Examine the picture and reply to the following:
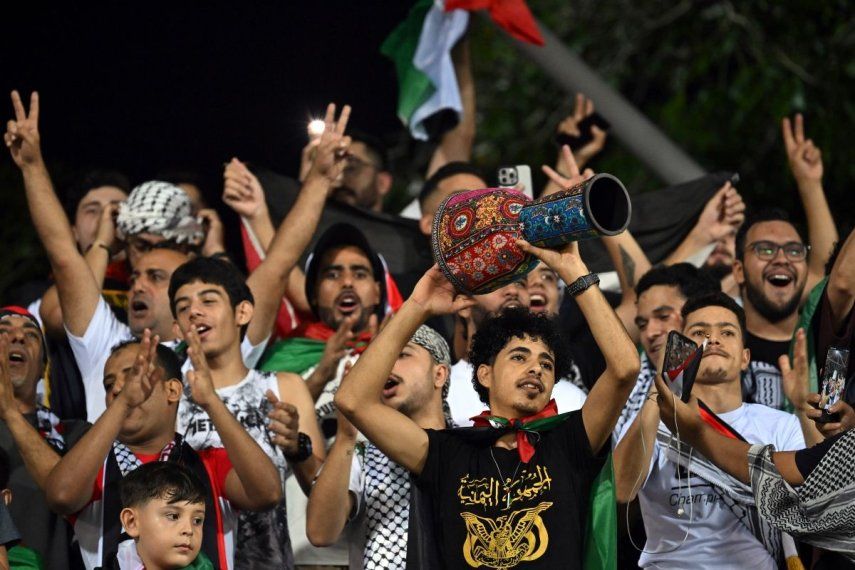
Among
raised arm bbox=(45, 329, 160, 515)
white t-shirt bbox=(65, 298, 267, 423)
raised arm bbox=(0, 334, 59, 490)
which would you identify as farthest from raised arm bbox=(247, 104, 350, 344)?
raised arm bbox=(0, 334, 59, 490)

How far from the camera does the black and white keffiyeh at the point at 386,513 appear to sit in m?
6.08

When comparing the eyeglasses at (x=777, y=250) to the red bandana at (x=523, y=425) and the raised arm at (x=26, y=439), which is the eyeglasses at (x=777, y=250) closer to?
the red bandana at (x=523, y=425)

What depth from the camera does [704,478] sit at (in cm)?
612

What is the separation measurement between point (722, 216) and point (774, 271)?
806 mm

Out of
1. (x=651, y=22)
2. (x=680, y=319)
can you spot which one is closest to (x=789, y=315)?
(x=680, y=319)

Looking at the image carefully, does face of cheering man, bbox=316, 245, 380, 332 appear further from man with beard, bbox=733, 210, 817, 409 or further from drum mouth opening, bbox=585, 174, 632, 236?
drum mouth opening, bbox=585, 174, 632, 236

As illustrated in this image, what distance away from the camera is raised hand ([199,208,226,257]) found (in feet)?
27.0

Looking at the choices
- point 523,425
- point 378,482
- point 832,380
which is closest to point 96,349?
point 378,482

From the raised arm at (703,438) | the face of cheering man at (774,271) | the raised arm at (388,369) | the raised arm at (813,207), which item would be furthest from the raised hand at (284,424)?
the raised arm at (813,207)

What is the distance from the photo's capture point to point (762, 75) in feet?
39.9

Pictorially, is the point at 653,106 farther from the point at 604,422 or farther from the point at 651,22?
the point at 604,422

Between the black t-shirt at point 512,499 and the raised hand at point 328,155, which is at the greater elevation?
the raised hand at point 328,155

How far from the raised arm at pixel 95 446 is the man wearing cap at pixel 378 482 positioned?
74 cm

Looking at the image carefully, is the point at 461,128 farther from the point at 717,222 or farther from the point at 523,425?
the point at 523,425
